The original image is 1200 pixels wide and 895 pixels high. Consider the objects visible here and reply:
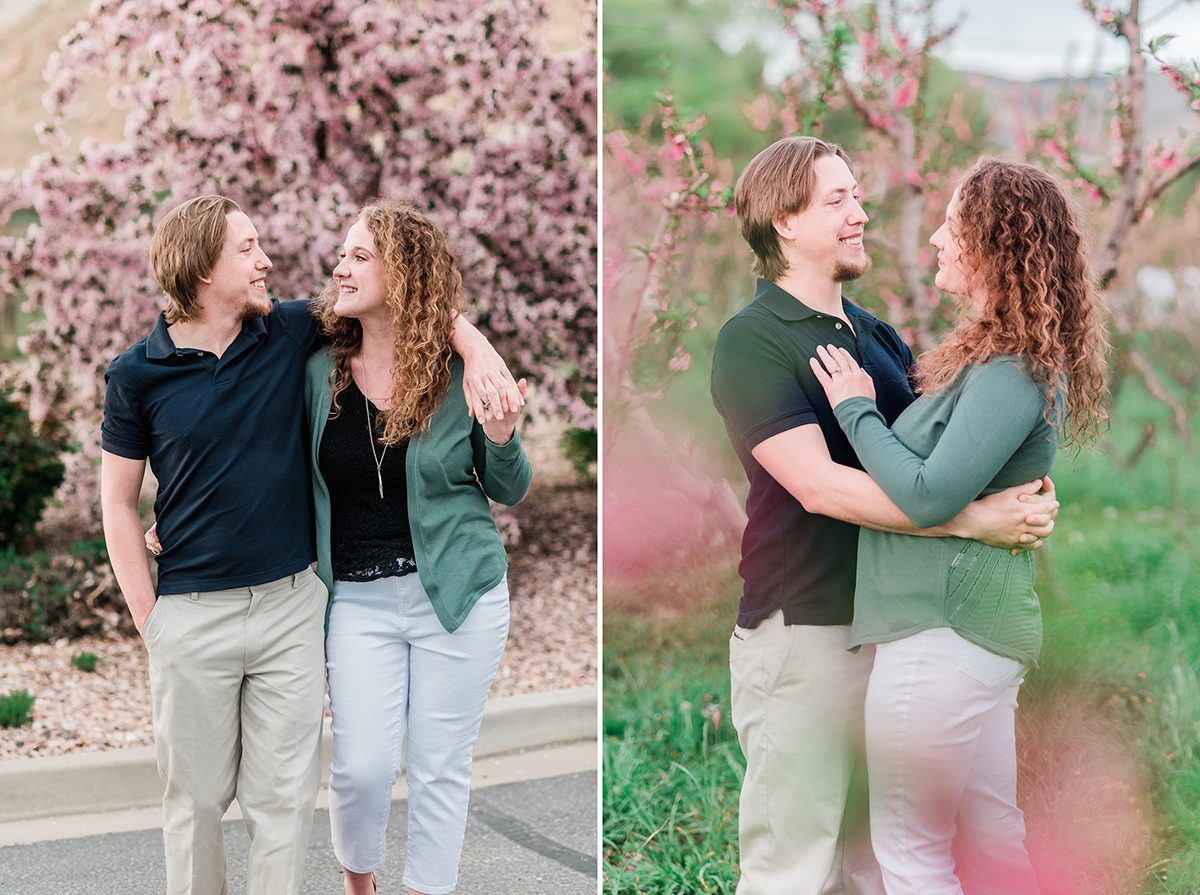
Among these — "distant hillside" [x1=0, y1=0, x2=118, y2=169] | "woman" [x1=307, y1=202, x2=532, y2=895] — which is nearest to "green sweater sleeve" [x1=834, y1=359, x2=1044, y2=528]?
"woman" [x1=307, y1=202, x2=532, y2=895]

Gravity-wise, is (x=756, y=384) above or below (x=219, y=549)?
above

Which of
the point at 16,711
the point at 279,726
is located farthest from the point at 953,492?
the point at 16,711

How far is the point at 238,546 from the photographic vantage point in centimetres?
290

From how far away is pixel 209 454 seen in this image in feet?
9.46

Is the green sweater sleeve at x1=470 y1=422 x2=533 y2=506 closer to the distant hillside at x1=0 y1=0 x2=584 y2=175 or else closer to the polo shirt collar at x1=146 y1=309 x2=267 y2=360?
the polo shirt collar at x1=146 y1=309 x2=267 y2=360

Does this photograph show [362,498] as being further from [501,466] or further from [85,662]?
[85,662]

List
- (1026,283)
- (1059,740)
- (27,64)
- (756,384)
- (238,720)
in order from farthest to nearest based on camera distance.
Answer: (27,64) → (1059,740) → (238,720) → (756,384) → (1026,283)

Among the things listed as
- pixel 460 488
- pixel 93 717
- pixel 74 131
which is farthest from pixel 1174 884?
pixel 74 131

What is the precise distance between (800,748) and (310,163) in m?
4.48

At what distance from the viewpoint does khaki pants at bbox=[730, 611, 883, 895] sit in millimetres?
2605

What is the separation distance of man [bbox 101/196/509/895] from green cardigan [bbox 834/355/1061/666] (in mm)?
947

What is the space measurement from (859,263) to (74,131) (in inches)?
307

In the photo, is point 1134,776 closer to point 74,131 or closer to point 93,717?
point 93,717

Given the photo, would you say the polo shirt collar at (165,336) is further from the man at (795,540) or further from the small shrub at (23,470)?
the small shrub at (23,470)
